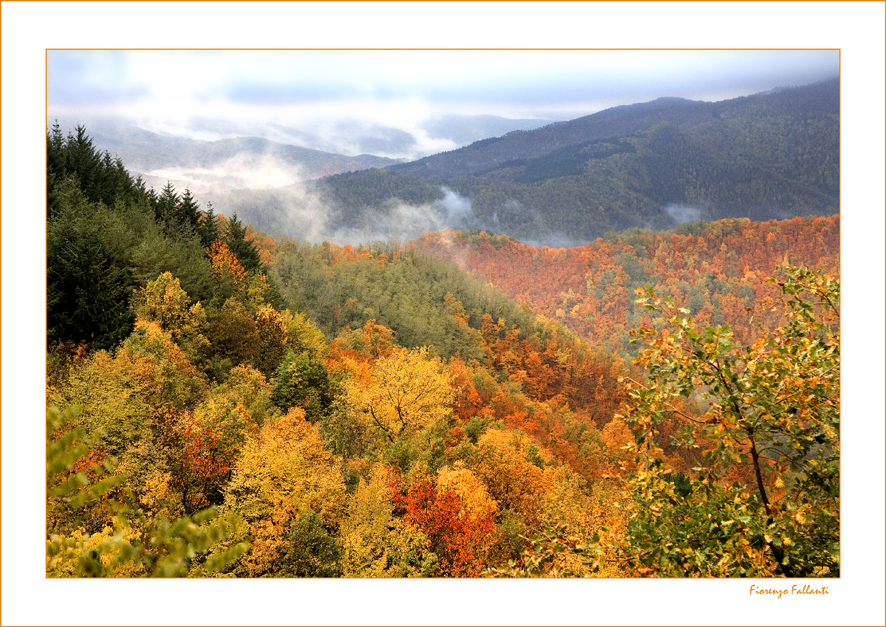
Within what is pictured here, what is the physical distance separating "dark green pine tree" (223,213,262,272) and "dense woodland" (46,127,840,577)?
0.33 ft

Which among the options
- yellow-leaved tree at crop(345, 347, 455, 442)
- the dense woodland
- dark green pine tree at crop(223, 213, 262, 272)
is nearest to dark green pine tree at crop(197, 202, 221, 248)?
the dense woodland

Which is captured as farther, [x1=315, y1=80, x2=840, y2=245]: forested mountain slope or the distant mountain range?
[x1=315, y1=80, x2=840, y2=245]: forested mountain slope

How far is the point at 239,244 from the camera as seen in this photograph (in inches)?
1088

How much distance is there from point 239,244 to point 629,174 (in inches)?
1293

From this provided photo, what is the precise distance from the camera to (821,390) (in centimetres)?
608

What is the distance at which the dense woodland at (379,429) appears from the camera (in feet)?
19.7

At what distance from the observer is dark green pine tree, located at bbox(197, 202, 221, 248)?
27.0m

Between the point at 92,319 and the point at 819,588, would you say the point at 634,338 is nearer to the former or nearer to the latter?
the point at 819,588

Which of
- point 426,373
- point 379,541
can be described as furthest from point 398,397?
point 379,541

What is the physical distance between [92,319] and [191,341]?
174 inches

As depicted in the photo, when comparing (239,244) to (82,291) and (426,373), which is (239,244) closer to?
(82,291)

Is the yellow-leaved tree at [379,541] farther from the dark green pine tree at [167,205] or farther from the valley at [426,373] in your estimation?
the dark green pine tree at [167,205]

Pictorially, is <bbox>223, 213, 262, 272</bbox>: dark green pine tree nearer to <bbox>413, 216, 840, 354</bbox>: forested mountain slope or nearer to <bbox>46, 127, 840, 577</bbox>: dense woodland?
<bbox>46, 127, 840, 577</bbox>: dense woodland

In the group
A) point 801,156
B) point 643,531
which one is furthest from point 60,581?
point 801,156
